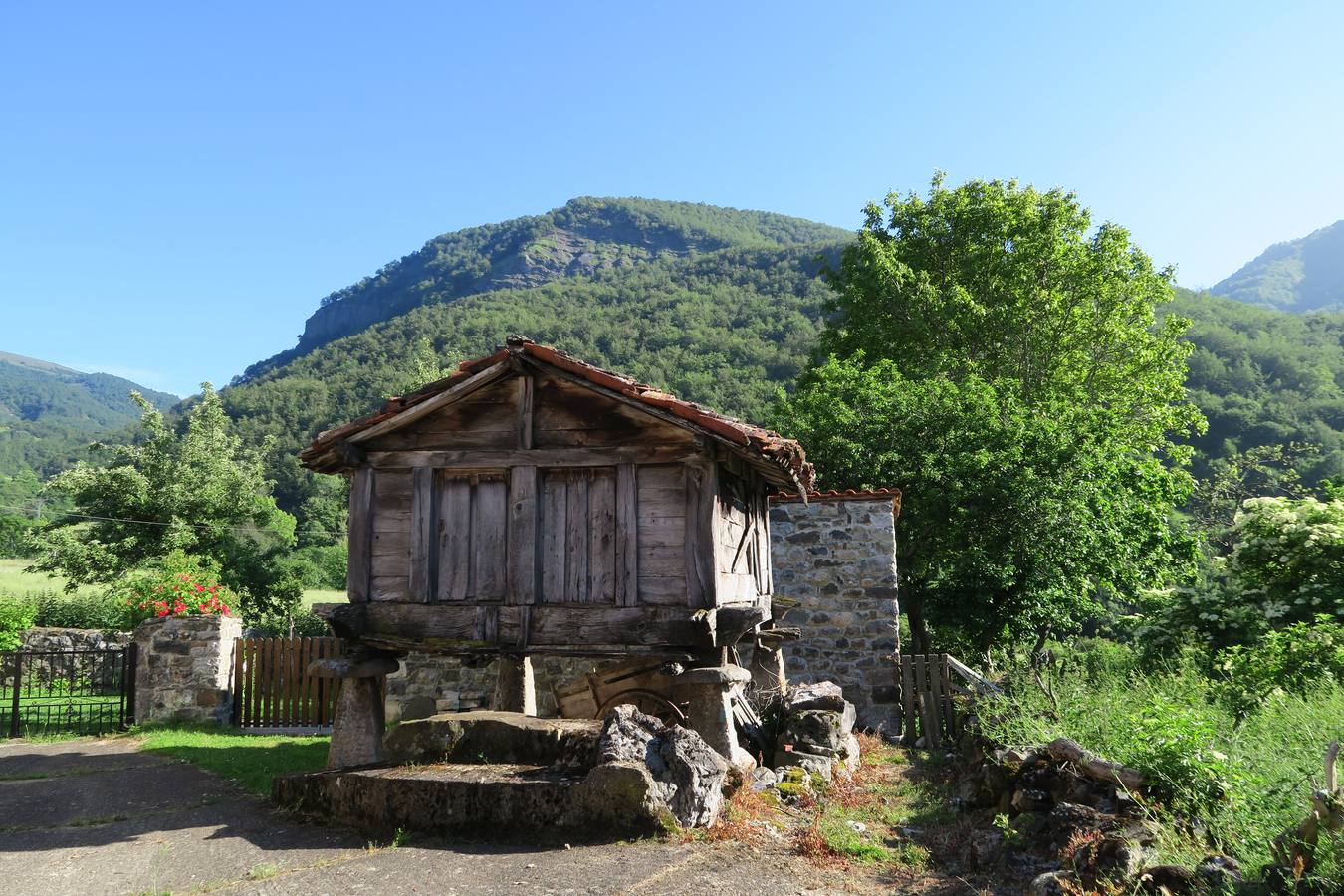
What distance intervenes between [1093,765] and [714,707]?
2.88 meters

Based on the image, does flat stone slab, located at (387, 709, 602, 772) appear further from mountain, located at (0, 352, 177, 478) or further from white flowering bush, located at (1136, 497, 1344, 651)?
mountain, located at (0, 352, 177, 478)

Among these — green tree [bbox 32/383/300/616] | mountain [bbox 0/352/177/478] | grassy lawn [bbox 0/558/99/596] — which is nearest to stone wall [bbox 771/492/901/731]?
green tree [bbox 32/383/300/616]

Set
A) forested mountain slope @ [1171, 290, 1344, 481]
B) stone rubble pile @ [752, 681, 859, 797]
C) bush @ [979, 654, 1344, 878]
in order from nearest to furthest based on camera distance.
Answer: bush @ [979, 654, 1344, 878] → stone rubble pile @ [752, 681, 859, 797] → forested mountain slope @ [1171, 290, 1344, 481]

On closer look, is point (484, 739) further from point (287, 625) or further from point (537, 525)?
point (287, 625)

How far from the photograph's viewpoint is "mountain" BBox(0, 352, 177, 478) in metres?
82.3

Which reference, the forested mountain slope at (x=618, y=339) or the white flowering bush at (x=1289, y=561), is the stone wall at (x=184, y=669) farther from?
the forested mountain slope at (x=618, y=339)

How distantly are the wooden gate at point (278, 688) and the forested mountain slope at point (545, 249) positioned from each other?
8417 cm

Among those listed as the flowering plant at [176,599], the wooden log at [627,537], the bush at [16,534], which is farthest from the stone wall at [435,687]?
the bush at [16,534]

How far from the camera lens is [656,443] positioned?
7.15 metres

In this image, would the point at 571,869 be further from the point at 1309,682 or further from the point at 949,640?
the point at 949,640

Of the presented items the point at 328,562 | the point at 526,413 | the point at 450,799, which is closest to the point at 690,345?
the point at 328,562

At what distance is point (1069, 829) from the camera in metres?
4.90

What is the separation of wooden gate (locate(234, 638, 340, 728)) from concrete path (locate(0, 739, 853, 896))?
4.58 metres

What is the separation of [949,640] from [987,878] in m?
13.1
